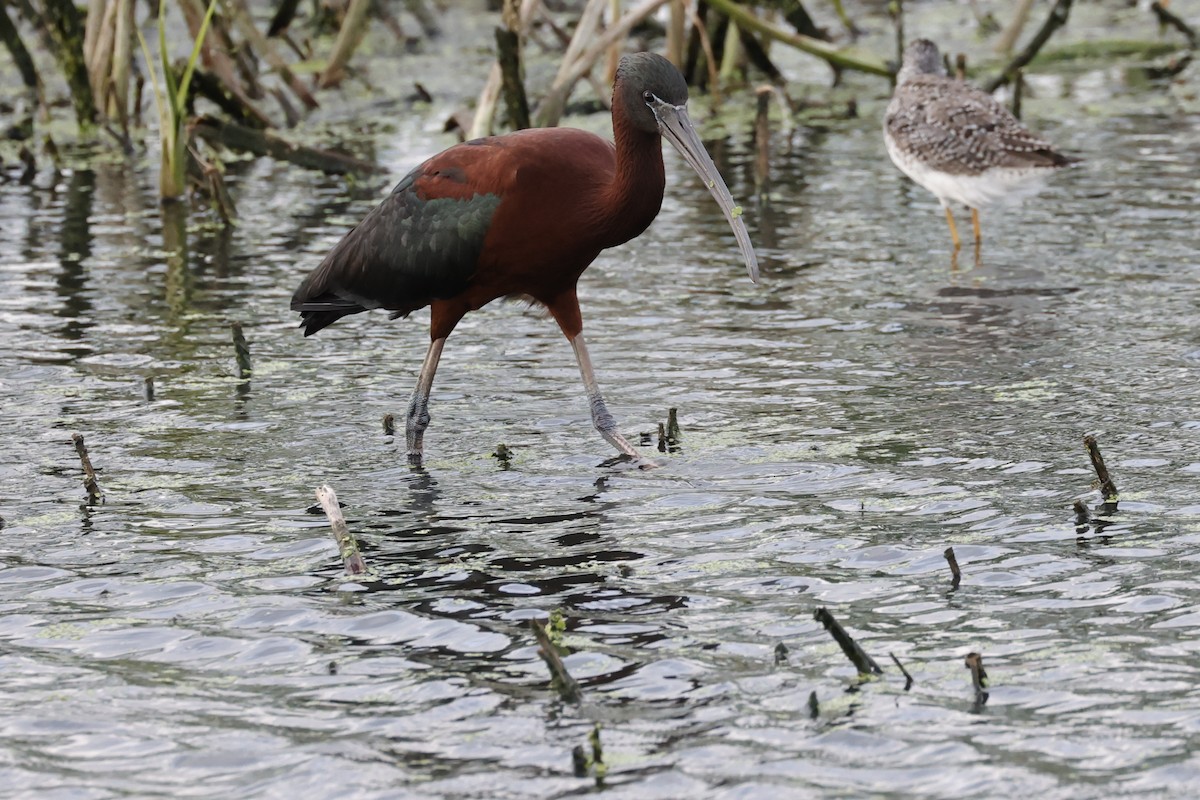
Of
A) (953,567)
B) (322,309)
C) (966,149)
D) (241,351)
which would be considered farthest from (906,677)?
(966,149)

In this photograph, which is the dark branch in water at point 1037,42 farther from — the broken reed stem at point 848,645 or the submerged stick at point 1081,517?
the broken reed stem at point 848,645

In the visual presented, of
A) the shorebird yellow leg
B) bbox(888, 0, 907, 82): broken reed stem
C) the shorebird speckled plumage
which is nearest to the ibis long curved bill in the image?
the shorebird speckled plumage

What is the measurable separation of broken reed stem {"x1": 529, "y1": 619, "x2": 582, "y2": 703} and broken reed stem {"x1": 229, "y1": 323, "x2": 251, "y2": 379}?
404 cm

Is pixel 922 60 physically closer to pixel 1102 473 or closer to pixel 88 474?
pixel 1102 473

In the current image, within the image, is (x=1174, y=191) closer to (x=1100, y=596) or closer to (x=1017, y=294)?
(x=1017, y=294)

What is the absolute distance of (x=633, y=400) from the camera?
8.00 m

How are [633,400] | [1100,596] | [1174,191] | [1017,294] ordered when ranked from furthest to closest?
1. [1174,191]
2. [1017,294]
3. [633,400]
4. [1100,596]

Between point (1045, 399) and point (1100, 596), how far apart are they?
2426mm

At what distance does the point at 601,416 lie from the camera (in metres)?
7.21

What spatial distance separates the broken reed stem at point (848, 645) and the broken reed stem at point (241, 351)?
4405 mm

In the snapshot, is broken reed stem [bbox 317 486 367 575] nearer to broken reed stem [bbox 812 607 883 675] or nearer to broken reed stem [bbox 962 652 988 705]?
broken reed stem [bbox 812 607 883 675]

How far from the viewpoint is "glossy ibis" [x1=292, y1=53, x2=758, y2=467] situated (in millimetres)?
6637

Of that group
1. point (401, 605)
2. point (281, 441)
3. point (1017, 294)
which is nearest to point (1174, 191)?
point (1017, 294)

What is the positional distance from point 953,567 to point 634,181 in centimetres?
201
